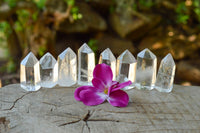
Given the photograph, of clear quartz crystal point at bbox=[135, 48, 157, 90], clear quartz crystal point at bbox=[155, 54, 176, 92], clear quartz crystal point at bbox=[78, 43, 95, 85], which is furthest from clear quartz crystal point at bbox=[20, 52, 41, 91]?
clear quartz crystal point at bbox=[155, 54, 176, 92]

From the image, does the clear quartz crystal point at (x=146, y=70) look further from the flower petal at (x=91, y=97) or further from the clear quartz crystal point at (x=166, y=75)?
the flower petal at (x=91, y=97)

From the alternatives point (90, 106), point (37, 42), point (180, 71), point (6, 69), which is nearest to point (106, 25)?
point (37, 42)

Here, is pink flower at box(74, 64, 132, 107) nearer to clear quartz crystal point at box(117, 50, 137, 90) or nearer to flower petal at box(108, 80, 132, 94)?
flower petal at box(108, 80, 132, 94)

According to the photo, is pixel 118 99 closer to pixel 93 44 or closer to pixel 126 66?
pixel 126 66

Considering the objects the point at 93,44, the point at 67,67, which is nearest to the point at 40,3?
the point at 93,44

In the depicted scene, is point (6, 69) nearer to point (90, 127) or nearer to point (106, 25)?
point (106, 25)
